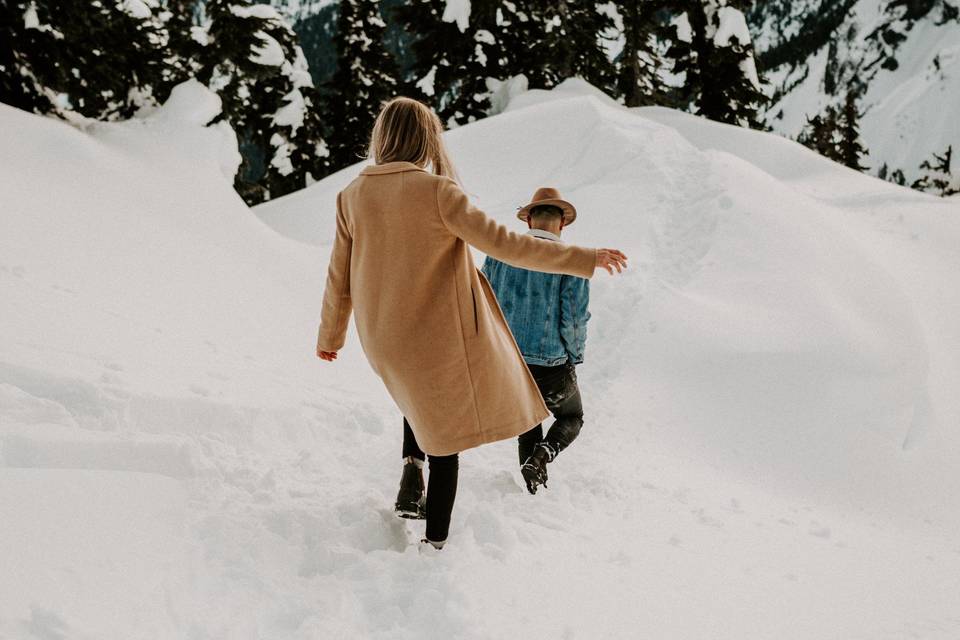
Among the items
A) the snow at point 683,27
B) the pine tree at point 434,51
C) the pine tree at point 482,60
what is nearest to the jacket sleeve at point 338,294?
the pine tree at point 482,60

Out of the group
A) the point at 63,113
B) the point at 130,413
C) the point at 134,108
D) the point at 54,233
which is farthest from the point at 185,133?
the point at 130,413

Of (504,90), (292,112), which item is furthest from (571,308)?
(292,112)

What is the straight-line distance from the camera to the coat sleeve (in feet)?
7.58

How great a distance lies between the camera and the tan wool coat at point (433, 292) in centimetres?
234

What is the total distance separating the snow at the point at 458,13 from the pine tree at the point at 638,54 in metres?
6.03

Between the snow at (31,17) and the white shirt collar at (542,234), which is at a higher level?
the snow at (31,17)

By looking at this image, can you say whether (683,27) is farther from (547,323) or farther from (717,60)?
(547,323)

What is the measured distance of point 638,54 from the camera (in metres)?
22.2

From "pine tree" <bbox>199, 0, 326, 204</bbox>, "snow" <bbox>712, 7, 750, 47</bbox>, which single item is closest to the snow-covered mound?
"snow" <bbox>712, 7, 750, 47</bbox>

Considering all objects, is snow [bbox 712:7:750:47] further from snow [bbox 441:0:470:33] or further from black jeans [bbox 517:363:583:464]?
black jeans [bbox 517:363:583:464]

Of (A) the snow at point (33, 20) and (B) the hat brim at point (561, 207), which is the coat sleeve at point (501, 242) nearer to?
(B) the hat brim at point (561, 207)

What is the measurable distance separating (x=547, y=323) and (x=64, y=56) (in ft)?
25.8

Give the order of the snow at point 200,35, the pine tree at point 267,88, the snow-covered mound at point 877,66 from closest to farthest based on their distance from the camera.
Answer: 1. the pine tree at point 267,88
2. the snow at point 200,35
3. the snow-covered mound at point 877,66

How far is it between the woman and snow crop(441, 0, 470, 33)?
58.4ft
